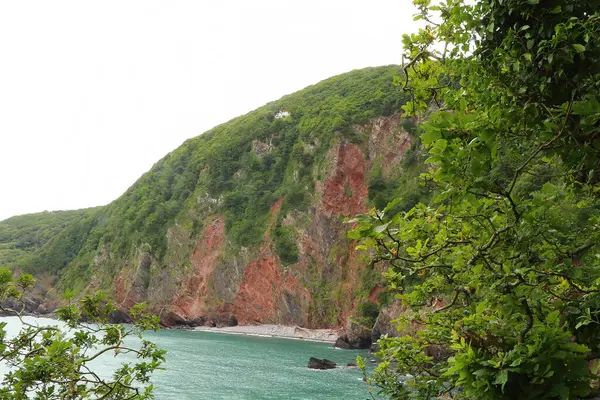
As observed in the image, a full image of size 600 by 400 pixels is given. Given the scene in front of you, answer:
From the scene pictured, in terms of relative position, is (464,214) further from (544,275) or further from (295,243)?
(295,243)

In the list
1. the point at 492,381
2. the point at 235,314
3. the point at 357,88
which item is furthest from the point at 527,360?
the point at 357,88

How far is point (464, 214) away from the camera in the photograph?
10.2 feet

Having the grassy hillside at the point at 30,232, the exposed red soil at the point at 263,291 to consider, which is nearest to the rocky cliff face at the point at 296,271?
the exposed red soil at the point at 263,291

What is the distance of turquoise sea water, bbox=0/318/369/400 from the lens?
78.8 feet

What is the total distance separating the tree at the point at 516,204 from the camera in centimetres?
A: 239

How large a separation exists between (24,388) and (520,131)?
3.92m

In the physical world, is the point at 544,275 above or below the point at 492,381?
above

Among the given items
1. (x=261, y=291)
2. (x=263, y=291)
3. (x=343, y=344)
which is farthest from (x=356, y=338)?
(x=261, y=291)

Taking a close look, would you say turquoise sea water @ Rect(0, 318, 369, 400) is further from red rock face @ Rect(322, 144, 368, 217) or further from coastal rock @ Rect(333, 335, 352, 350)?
red rock face @ Rect(322, 144, 368, 217)

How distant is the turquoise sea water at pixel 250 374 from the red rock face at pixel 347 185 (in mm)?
19376

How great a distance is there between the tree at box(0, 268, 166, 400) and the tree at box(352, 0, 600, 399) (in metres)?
2.45

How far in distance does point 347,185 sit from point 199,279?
25.3 meters

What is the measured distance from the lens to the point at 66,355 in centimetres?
369

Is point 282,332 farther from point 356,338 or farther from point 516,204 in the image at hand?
point 516,204
